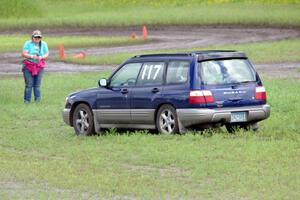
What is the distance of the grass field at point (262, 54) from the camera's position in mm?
40562

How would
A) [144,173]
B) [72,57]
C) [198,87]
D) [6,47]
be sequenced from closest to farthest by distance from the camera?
[144,173]
[198,87]
[72,57]
[6,47]

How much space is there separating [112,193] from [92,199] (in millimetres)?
497

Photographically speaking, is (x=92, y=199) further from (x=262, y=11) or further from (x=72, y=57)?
(x=262, y=11)

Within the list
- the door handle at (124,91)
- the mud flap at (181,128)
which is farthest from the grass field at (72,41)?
the mud flap at (181,128)

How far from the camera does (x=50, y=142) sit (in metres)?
19.2

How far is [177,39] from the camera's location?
54438mm

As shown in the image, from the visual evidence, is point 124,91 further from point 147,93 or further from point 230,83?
point 230,83

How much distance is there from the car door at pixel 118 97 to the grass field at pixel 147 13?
132 ft

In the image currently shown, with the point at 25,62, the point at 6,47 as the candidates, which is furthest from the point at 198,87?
the point at 6,47

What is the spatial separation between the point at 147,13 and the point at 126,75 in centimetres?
5303

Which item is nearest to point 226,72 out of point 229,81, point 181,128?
point 229,81

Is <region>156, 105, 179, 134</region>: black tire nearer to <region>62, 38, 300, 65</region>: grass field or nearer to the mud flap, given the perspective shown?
the mud flap

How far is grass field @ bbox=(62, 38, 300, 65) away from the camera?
40.6m

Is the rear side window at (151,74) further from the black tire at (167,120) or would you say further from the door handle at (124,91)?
the black tire at (167,120)
